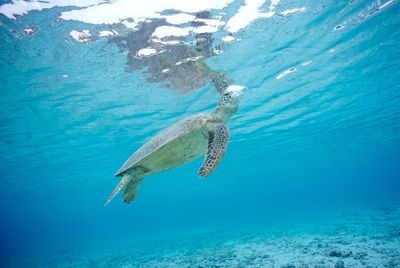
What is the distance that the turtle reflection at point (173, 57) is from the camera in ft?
34.5

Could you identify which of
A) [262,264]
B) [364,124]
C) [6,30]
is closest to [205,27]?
[6,30]

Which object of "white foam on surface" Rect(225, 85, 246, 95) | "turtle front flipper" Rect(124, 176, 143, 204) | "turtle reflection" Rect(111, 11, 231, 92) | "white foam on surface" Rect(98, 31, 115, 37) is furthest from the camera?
"white foam on surface" Rect(225, 85, 246, 95)

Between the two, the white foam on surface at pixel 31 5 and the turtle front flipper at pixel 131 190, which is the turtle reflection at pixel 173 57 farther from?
the turtle front flipper at pixel 131 190

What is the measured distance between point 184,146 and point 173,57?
6.94 metres

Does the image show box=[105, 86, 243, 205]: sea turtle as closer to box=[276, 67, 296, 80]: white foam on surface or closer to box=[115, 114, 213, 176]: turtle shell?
box=[115, 114, 213, 176]: turtle shell

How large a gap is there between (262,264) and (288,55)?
1062 cm

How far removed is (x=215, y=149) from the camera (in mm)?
5656

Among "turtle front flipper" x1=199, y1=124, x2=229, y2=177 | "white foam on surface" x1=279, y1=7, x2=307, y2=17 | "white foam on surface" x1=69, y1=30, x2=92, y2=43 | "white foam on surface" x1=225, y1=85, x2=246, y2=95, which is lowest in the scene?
"turtle front flipper" x1=199, y1=124, x2=229, y2=177

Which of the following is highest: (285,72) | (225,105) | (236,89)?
(236,89)

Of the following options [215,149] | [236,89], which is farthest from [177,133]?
[236,89]

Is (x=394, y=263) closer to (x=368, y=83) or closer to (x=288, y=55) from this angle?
(x=288, y=55)

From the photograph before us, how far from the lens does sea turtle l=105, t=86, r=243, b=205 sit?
5.90 metres

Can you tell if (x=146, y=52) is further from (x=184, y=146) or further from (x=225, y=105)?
(x=184, y=146)

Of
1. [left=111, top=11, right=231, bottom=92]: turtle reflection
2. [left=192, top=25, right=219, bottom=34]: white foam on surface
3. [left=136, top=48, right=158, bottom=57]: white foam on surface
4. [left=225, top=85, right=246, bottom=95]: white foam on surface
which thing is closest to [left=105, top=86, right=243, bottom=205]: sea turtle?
[left=192, top=25, right=219, bottom=34]: white foam on surface
